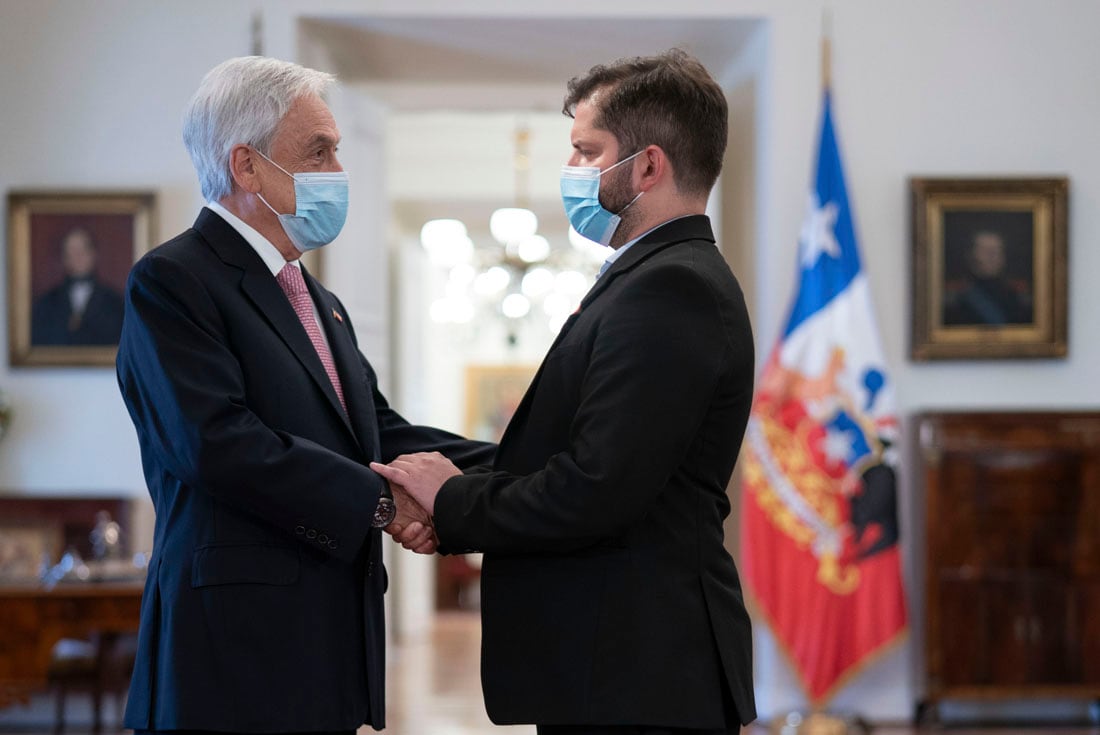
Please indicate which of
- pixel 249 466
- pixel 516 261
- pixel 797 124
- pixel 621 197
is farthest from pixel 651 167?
pixel 516 261

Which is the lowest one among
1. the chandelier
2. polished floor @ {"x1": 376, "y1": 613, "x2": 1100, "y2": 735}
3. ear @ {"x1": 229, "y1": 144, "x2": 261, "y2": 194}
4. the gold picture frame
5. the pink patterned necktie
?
polished floor @ {"x1": 376, "y1": 613, "x2": 1100, "y2": 735}

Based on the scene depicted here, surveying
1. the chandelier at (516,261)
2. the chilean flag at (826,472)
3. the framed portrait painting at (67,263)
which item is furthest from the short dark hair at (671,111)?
the chandelier at (516,261)

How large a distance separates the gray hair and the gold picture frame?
45.5 feet

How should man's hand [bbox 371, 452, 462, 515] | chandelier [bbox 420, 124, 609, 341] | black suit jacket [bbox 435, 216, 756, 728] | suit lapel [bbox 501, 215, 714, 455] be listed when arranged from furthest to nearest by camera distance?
chandelier [bbox 420, 124, 609, 341], man's hand [bbox 371, 452, 462, 515], suit lapel [bbox 501, 215, 714, 455], black suit jacket [bbox 435, 216, 756, 728]

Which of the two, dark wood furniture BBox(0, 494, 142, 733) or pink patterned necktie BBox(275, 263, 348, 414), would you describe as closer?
pink patterned necktie BBox(275, 263, 348, 414)

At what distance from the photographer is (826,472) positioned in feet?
20.5

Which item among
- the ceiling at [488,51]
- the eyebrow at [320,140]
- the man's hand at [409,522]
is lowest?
the man's hand at [409,522]

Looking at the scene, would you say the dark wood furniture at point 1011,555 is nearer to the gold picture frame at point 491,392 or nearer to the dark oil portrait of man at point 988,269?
the dark oil portrait of man at point 988,269

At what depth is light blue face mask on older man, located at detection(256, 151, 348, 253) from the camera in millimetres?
2488

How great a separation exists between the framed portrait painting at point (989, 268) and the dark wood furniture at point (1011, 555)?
401 mm

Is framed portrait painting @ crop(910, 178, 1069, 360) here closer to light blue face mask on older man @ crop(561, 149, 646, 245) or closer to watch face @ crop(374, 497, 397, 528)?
light blue face mask on older man @ crop(561, 149, 646, 245)

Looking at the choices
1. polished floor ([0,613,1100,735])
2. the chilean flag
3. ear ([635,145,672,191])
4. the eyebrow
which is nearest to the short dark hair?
ear ([635,145,672,191])

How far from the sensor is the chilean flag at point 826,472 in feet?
20.3

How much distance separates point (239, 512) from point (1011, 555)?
5.03 metres
